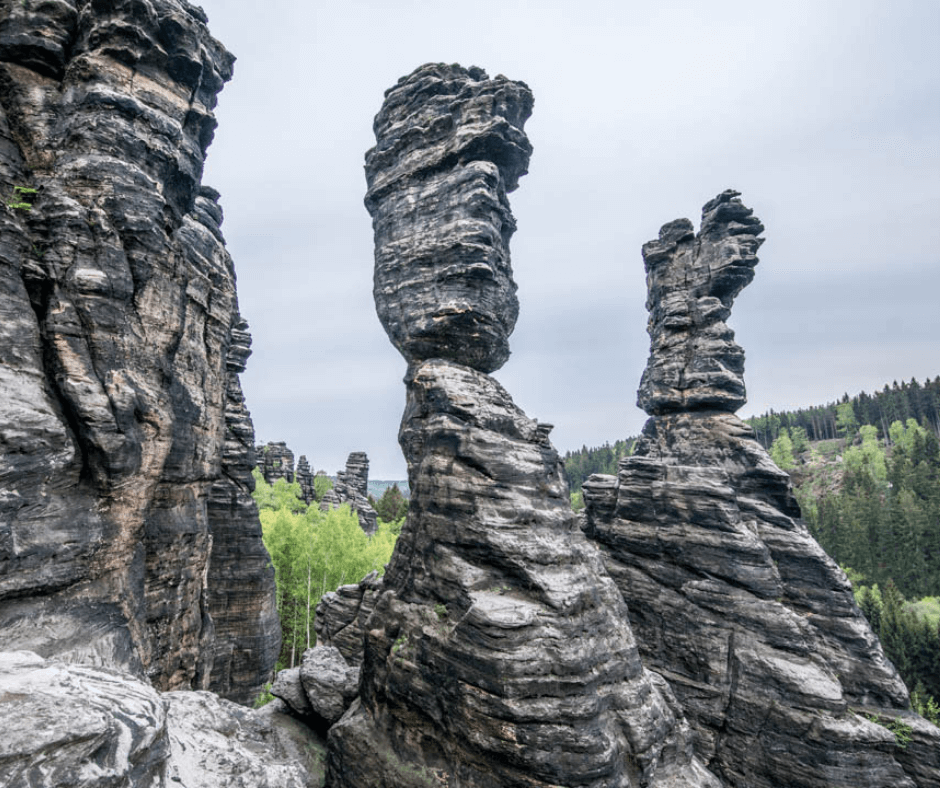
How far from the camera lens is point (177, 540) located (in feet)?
46.4

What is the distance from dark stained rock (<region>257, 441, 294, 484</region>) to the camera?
2998 inches

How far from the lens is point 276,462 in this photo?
7944 centimetres

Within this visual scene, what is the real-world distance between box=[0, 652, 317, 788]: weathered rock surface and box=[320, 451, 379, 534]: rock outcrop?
6099 centimetres

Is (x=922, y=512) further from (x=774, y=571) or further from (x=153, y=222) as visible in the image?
(x=153, y=222)

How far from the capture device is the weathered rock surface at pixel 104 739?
15.4 ft

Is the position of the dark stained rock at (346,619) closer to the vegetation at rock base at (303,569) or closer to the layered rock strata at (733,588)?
the layered rock strata at (733,588)

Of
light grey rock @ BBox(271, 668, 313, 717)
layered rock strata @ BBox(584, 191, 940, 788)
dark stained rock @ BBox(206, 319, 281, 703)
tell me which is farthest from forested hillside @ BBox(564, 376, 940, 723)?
dark stained rock @ BBox(206, 319, 281, 703)

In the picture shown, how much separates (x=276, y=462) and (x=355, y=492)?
1604 cm

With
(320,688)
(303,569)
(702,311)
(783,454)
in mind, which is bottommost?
(320,688)

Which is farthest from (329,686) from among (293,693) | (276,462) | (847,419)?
(847,419)

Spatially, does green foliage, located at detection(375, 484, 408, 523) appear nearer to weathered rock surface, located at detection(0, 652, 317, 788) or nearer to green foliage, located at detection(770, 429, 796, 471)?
weathered rock surface, located at detection(0, 652, 317, 788)

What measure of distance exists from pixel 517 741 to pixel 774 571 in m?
15.4

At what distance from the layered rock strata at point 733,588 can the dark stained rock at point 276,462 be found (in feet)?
210

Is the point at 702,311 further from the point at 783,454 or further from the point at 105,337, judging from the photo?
the point at 783,454
